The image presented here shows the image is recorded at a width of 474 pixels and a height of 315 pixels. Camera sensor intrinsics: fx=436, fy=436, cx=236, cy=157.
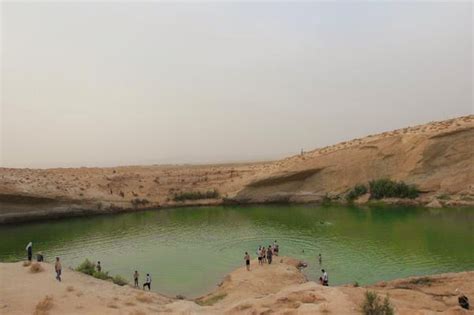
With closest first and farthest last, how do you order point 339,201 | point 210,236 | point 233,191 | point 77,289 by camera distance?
point 77,289 < point 210,236 < point 339,201 < point 233,191

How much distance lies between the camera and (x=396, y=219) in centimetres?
4525

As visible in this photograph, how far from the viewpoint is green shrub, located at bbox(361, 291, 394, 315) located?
1416 cm

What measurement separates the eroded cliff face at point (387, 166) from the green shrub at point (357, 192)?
1331 mm

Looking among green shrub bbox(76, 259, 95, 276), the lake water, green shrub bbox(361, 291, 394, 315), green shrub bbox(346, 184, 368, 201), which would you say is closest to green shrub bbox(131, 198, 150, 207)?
the lake water

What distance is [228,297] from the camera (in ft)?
72.8

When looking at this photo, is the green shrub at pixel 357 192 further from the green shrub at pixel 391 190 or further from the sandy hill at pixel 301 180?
the sandy hill at pixel 301 180

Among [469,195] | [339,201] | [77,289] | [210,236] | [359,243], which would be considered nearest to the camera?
[77,289]

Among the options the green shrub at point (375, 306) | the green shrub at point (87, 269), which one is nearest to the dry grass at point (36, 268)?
the green shrub at point (87, 269)

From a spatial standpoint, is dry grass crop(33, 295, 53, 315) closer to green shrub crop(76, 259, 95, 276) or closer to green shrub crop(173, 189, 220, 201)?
green shrub crop(76, 259, 95, 276)

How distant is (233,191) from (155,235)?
2482 cm

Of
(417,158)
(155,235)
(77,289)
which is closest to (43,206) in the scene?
(155,235)

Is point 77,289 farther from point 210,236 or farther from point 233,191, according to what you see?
point 233,191

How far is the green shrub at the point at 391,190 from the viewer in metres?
55.9

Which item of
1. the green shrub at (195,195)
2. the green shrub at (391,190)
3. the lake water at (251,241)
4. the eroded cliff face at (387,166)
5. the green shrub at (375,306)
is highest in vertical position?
the eroded cliff face at (387,166)
